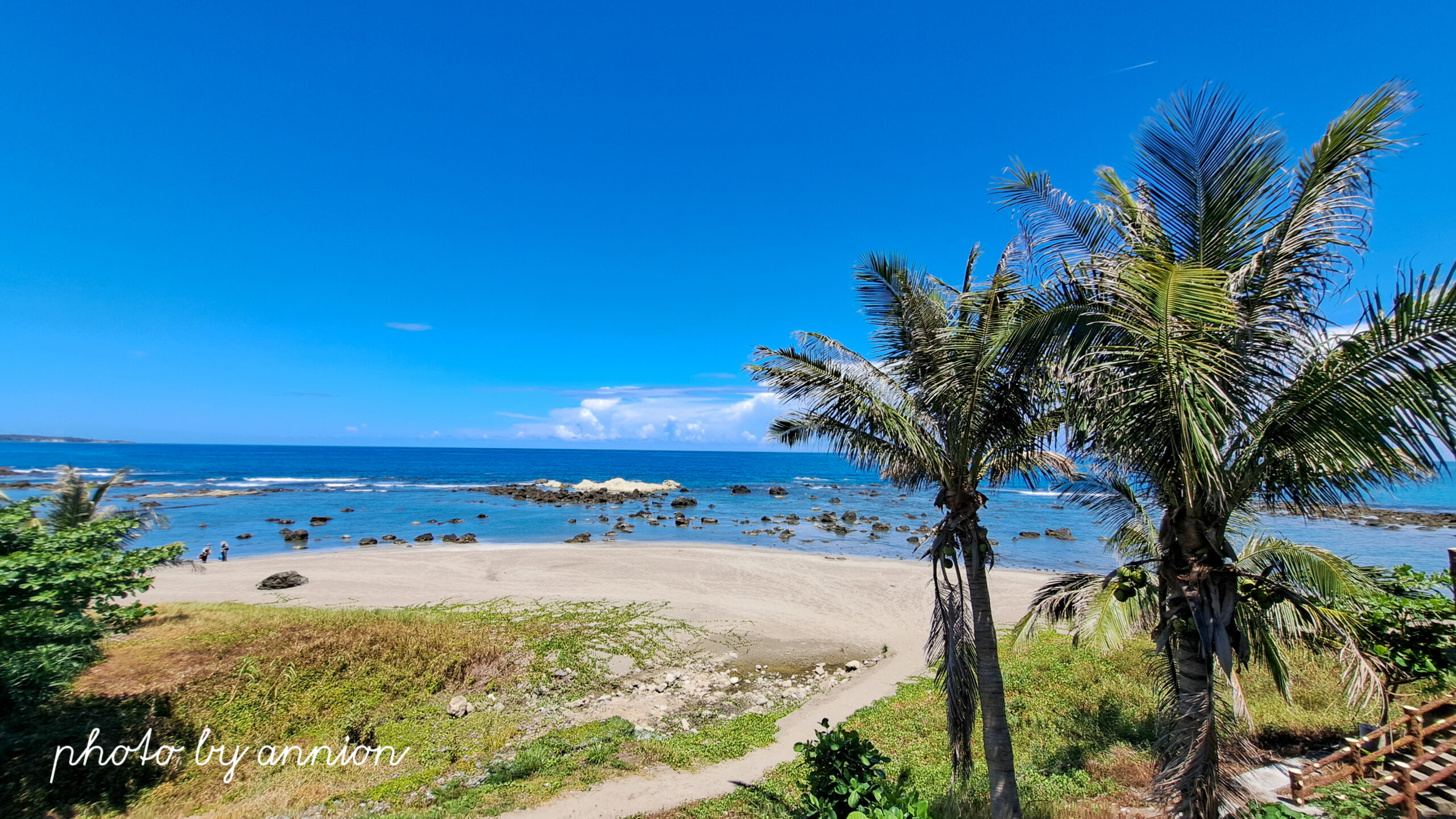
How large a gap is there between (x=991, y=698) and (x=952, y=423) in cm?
359

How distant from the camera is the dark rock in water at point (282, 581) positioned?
73.5 feet

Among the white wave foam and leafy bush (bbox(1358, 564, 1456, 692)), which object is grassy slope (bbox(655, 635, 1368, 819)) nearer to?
leafy bush (bbox(1358, 564, 1456, 692))

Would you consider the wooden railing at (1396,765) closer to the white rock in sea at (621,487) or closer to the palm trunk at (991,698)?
the palm trunk at (991,698)

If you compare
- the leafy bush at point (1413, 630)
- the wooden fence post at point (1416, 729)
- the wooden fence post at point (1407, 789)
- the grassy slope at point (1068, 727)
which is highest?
the leafy bush at point (1413, 630)

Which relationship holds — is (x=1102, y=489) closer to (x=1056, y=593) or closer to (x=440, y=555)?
(x=1056, y=593)

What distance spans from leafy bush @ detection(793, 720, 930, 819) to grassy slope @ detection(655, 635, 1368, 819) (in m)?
2.49

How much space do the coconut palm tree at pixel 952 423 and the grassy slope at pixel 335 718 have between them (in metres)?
5.45

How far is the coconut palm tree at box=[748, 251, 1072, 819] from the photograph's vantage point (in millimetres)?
6883

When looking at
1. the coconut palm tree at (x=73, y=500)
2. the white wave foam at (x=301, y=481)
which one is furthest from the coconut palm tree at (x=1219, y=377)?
the white wave foam at (x=301, y=481)

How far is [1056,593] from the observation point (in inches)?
306

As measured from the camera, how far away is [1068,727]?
36.8 feet

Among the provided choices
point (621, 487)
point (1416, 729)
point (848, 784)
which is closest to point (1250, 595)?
point (1416, 729)

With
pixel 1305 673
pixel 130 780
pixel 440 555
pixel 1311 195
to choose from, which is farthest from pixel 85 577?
pixel 440 555

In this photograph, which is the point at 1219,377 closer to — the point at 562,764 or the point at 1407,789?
the point at 1407,789
